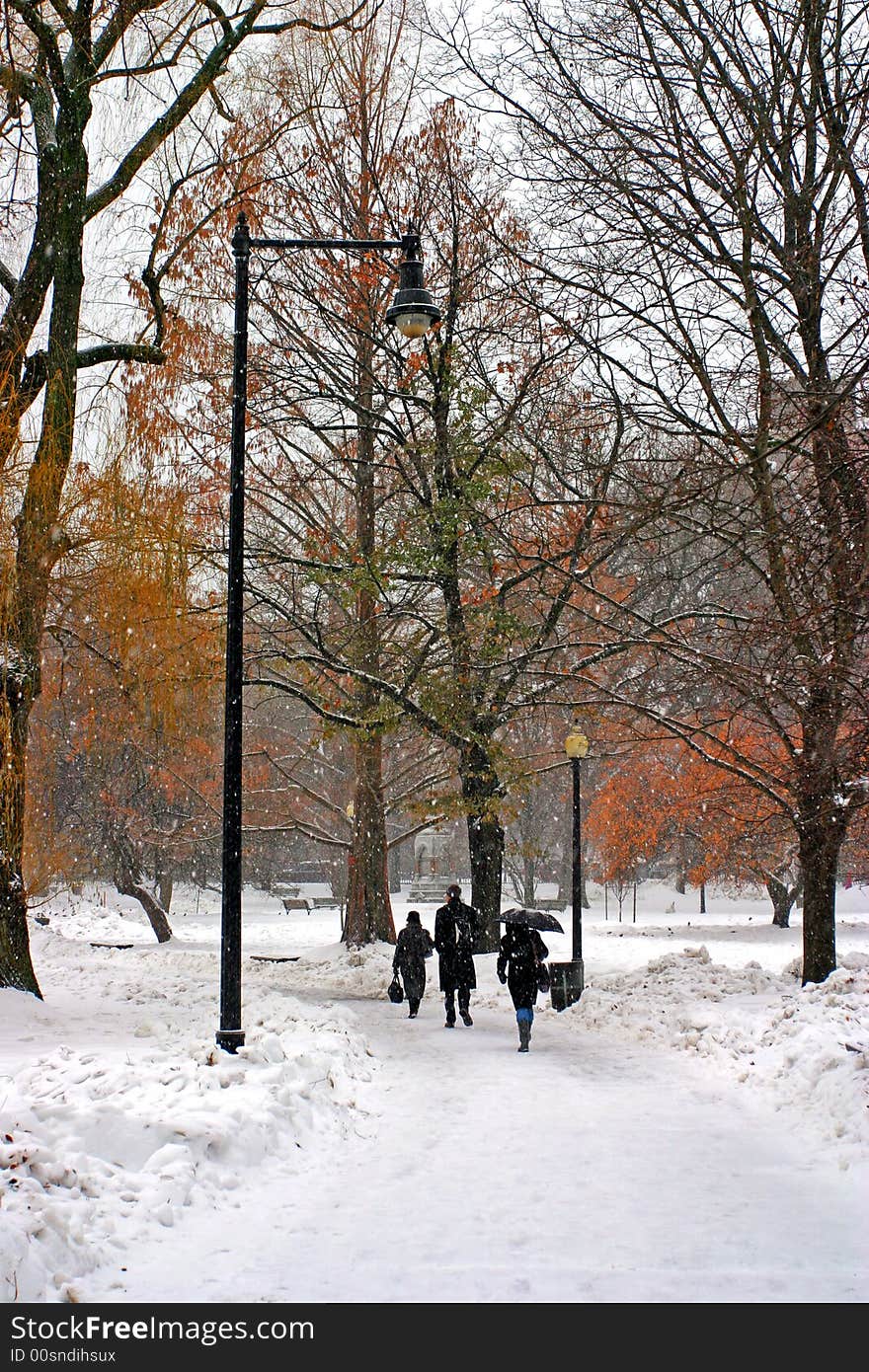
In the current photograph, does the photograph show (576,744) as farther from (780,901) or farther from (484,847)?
(780,901)

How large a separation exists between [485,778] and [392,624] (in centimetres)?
682

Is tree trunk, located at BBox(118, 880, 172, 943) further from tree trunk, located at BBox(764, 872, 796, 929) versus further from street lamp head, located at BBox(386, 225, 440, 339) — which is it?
street lamp head, located at BBox(386, 225, 440, 339)

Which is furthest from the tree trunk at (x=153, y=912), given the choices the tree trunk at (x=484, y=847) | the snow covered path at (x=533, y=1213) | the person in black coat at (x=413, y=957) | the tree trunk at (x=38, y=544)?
the snow covered path at (x=533, y=1213)

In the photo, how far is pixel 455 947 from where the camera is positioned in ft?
49.2

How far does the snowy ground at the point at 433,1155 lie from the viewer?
522cm

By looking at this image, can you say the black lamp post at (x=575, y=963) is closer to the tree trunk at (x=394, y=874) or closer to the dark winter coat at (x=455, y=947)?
the dark winter coat at (x=455, y=947)

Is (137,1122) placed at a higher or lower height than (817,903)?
lower

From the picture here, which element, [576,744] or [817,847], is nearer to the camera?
[817,847]

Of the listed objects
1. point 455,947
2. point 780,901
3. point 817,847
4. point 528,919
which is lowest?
point 780,901

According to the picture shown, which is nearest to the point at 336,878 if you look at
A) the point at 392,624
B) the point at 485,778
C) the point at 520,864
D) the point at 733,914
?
the point at 520,864

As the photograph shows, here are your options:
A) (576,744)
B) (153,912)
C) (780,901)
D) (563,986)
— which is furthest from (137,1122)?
(780,901)

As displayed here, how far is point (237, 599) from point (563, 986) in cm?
958

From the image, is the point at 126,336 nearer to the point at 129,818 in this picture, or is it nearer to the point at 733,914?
the point at 129,818

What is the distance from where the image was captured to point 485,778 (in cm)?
1923
